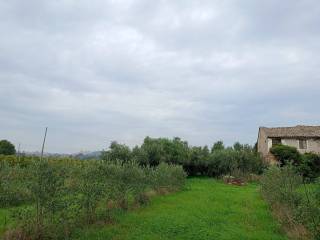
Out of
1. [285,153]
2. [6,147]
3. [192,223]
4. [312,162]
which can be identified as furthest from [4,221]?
[6,147]

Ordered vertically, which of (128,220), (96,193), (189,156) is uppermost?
(189,156)

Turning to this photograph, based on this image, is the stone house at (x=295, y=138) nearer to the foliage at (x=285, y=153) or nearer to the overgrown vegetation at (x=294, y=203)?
the foliage at (x=285, y=153)

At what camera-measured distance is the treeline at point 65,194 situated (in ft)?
30.6

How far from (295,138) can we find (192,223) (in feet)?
106

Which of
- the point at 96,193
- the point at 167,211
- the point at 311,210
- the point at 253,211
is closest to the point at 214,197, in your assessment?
the point at 253,211

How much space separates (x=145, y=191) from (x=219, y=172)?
876 inches

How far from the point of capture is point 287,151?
3741cm

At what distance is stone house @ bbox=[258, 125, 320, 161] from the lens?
4066 cm

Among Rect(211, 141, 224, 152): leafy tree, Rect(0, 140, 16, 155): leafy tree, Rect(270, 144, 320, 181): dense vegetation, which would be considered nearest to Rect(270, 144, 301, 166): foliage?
Rect(270, 144, 320, 181): dense vegetation

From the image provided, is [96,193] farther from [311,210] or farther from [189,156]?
[189,156]

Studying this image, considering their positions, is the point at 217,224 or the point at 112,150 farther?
the point at 112,150

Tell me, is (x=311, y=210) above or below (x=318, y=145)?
below

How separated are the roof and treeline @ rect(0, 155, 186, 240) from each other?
91.3 feet

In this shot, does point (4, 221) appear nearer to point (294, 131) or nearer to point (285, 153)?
point (285, 153)
